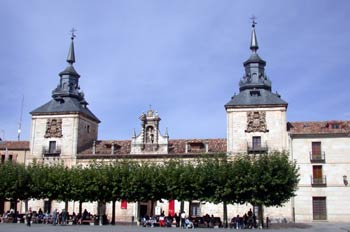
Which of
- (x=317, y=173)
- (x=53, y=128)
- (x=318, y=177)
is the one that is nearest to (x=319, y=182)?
(x=318, y=177)

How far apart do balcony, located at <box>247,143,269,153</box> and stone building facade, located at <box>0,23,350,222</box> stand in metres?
0.10

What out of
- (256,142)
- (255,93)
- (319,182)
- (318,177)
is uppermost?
(255,93)

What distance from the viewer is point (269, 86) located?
Result: 47562 millimetres

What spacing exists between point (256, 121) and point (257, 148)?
2751 millimetres

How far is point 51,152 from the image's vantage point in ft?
162

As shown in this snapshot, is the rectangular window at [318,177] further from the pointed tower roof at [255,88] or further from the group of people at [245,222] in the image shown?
the group of people at [245,222]

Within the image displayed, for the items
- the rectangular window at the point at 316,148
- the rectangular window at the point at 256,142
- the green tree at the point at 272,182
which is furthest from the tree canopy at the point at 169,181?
the rectangular window at the point at 316,148

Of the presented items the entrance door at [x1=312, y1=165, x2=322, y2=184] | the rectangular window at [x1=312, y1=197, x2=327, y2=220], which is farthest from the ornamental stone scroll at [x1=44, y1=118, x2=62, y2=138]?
the rectangular window at [x1=312, y1=197, x2=327, y2=220]

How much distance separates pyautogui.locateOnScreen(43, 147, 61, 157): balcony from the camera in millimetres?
49125

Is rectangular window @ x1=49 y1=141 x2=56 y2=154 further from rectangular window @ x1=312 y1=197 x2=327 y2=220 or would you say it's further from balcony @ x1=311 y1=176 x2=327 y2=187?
rectangular window @ x1=312 y1=197 x2=327 y2=220

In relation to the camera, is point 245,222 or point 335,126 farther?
point 335,126

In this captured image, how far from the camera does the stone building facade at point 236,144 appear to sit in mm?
42562

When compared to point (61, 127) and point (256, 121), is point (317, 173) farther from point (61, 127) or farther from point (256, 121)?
point (61, 127)

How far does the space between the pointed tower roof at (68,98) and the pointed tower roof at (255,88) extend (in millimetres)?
17074
